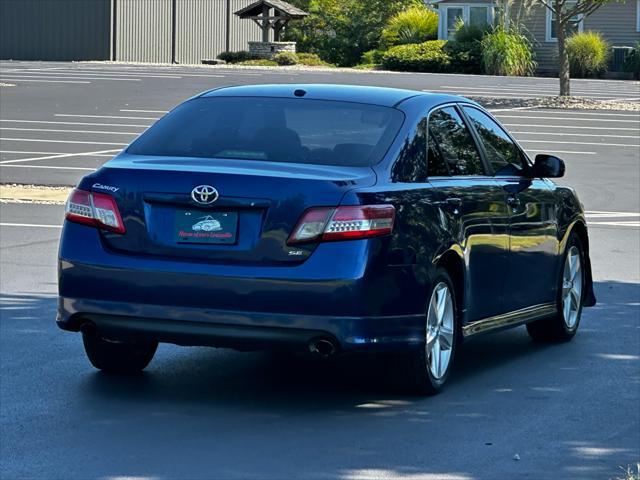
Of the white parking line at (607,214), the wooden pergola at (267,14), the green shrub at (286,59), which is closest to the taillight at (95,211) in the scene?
the white parking line at (607,214)

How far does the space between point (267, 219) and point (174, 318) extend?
65 centimetres

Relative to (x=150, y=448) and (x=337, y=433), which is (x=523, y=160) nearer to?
(x=337, y=433)

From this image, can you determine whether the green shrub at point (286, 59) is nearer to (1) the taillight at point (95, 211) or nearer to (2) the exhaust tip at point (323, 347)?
(1) the taillight at point (95, 211)

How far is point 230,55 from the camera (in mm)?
63250

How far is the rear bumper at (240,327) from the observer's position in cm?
690

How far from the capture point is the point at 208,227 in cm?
698

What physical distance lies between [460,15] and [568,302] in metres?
52.3

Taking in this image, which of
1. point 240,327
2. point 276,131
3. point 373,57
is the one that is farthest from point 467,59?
point 240,327

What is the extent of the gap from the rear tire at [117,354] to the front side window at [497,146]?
2242 millimetres

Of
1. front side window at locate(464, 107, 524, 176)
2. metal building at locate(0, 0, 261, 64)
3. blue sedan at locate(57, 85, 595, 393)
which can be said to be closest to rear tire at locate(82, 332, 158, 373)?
blue sedan at locate(57, 85, 595, 393)

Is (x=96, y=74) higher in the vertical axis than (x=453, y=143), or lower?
higher

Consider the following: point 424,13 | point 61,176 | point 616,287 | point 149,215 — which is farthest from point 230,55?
point 149,215

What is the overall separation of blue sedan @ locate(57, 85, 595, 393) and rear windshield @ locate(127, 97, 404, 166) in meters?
0.01

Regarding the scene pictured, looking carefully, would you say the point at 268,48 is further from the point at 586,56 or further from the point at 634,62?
the point at 634,62
